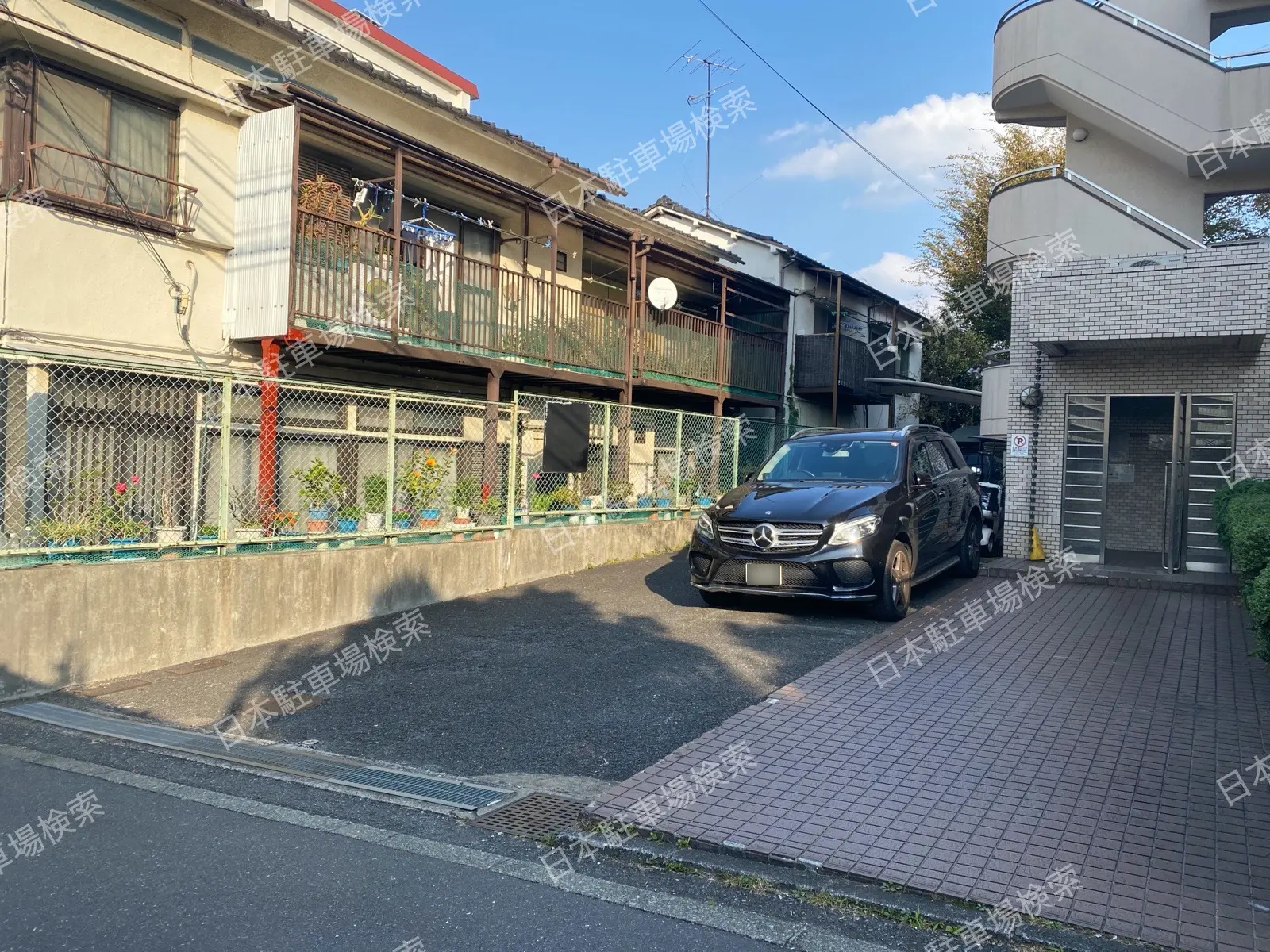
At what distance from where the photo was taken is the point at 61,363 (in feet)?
23.6

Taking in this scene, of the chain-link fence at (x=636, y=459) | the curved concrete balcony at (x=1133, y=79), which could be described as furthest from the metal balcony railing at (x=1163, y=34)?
the chain-link fence at (x=636, y=459)

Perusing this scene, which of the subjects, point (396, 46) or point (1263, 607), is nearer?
point (1263, 607)

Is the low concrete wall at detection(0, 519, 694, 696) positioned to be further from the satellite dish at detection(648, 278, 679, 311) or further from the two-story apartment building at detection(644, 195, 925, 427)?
the two-story apartment building at detection(644, 195, 925, 427)

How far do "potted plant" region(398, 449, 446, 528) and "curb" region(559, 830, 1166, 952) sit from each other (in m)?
6.48

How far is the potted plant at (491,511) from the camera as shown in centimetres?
1130

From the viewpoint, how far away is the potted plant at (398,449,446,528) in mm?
10344

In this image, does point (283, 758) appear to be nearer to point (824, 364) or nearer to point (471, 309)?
point (471, 309)

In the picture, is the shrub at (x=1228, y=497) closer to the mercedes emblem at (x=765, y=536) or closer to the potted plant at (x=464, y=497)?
the mercedes emblem at (x=765, y=536)

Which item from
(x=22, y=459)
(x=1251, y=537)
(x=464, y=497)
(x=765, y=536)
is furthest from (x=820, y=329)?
(x=22, y=459)

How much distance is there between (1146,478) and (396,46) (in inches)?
584

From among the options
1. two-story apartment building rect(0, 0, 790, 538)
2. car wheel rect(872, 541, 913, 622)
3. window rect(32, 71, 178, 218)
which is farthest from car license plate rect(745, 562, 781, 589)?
window rect(32, 71, 178, 218)

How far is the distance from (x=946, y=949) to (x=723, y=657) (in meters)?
4.39

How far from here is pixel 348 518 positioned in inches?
380

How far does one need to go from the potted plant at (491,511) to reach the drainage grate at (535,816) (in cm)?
651
